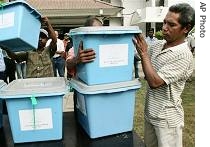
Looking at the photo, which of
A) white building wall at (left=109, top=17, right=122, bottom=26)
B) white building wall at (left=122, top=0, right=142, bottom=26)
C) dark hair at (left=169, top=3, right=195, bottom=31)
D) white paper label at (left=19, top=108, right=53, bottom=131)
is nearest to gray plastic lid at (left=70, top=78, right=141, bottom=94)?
white paper label at (left=19, top=108, right=53, bottom=131)

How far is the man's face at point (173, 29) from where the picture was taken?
1.86 meters

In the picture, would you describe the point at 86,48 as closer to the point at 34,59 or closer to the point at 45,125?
the point at 45,125

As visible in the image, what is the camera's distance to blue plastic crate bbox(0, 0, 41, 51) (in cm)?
184

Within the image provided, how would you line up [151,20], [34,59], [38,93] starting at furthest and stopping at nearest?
[151,20]
[34,59]
[38,93]

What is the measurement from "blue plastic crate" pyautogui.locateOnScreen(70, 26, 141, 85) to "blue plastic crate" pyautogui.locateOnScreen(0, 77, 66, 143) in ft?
0.68

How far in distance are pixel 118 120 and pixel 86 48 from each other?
Answer: 495 millimetres

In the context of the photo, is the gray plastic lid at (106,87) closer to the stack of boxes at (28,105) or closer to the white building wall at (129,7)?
the stack of boxes at (28,105)

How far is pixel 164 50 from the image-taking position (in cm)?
191

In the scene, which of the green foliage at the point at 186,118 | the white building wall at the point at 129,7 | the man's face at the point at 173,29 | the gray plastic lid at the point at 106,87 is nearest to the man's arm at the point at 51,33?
the gray plastic lid at the point at 106,87

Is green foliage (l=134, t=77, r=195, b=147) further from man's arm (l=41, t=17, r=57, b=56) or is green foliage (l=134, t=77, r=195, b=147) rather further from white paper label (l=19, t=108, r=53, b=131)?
white paper label (l=19, t=108, r=53, b=131)

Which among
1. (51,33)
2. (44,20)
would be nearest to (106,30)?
(44,20)

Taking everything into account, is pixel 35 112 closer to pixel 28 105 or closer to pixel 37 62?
pixel 28 105
